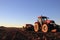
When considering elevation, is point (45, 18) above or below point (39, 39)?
above

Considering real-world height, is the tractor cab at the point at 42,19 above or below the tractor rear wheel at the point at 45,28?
above

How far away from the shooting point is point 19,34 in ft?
56.8

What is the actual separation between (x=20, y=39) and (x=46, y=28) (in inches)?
268

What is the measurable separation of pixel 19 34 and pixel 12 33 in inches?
36.9

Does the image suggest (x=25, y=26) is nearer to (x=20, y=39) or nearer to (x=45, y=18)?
(x=45, y=18)

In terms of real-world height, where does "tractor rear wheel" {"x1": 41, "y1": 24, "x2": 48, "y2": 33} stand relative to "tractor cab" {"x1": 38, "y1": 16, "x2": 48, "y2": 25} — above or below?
below

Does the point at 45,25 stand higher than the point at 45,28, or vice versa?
the point at 45,25

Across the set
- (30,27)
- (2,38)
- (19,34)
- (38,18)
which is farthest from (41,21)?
(2,38)

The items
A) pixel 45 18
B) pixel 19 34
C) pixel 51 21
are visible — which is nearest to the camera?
pixel 19 34

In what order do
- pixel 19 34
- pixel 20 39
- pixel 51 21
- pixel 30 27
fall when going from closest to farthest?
pixel 20 39 < pixel 19 34 < pixel 51 21 < pixel 30 27

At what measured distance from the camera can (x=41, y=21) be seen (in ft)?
77.1

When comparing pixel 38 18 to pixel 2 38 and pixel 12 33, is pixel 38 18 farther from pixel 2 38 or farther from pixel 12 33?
pixel 2 38

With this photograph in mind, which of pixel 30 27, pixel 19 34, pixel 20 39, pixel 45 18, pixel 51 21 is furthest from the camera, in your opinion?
pixel 30 27

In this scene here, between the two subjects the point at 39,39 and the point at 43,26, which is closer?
the point at 39,39
